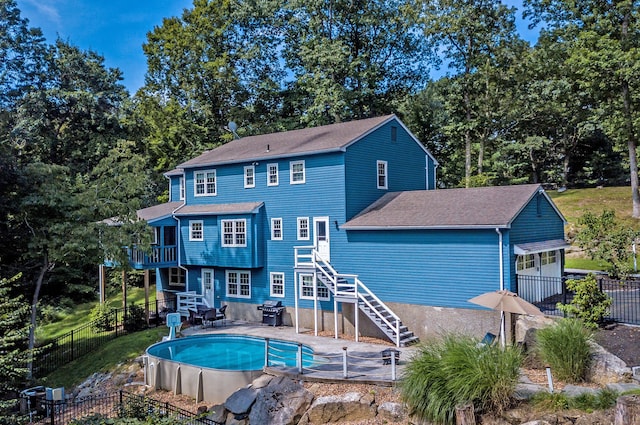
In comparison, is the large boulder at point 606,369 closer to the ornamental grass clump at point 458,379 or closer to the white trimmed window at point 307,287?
the ornamental grass clump at point 458,379

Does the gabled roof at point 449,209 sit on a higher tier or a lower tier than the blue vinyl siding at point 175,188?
lower

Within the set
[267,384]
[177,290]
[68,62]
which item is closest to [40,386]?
[267,384]

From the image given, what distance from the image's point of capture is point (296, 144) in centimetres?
2359

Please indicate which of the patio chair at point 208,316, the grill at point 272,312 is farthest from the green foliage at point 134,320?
the grill at point 272,312

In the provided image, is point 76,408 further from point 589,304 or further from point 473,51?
point 473,51

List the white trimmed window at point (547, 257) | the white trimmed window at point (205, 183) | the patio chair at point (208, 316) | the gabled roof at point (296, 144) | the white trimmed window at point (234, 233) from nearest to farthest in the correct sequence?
1. the white trimmed window at point (547, 257)
2. the gabled roof at point (296, 144)
3. the patio chair at point (208, 316)
4. the white trimmed window at point (234, 233)
5. the white trimmed window at point (205, 183)

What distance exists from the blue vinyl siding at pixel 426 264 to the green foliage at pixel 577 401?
639cm

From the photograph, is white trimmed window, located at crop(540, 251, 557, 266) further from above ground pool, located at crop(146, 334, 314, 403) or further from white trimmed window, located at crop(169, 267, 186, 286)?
white trimmed window, located at crop(169, 267, 186, 286)

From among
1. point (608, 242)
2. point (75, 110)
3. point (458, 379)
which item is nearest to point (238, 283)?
point (458, 379)

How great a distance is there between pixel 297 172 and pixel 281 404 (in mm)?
11887

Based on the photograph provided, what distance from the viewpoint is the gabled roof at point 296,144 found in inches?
851

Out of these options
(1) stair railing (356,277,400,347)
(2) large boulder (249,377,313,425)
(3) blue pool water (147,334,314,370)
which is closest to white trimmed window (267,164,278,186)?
(1) stair railing (356,277,400,347)

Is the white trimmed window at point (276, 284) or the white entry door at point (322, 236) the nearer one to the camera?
the white entry door at point (322, 236)

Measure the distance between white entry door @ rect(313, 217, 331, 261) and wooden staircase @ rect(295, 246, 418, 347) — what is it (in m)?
0.41
